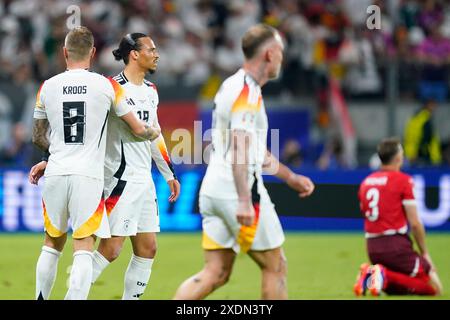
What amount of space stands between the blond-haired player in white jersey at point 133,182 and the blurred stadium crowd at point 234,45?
37.6 ft

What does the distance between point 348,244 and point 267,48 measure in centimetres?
910

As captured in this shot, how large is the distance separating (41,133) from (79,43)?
2.79 ft

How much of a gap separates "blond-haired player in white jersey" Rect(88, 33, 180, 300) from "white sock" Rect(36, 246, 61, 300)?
0.47 m

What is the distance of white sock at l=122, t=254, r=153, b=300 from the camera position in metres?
8.98

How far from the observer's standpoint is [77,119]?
8250 mm

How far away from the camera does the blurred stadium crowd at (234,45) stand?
21.0 meters

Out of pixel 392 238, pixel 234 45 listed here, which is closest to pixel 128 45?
pixel 392 238

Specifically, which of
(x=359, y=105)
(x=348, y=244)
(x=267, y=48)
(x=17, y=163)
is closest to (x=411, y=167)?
(x=348, y=244)

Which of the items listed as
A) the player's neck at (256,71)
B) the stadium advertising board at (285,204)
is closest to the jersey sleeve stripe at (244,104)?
the player's neck at (256,71)

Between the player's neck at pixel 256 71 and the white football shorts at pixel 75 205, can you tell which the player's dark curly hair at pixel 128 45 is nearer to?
the white football shorts at pixel 75 205

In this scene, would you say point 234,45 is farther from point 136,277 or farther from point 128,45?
point 136,277

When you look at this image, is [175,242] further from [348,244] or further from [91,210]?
[91,210]

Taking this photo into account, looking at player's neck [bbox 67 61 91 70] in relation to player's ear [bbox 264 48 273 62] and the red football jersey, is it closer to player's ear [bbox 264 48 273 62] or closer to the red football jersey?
player's ear [bbox 264 48 273 62]
